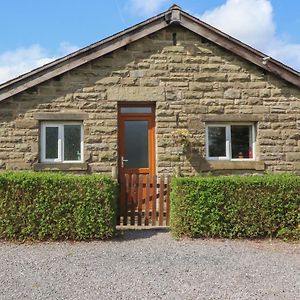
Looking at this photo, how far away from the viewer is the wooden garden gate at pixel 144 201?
8375mm

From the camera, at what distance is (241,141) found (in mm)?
10688

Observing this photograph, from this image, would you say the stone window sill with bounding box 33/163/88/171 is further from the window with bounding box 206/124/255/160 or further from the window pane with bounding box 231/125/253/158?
the window pane with bounding box 231/125/253/158

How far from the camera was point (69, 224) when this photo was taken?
23.9 feet

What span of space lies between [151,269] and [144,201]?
2.83m

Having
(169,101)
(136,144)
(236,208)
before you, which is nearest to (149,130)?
(136,144)

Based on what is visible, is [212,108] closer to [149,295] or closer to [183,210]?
[183,210]

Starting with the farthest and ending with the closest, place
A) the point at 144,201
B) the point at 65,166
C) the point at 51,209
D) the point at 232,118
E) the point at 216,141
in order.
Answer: the point at 216,141 → the point at 232,118 → the point at 65,166 → the point at 144,201 → the point at 51,209

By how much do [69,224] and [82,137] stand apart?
3.36m

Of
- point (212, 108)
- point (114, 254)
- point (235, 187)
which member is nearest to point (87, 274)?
point (114, 254)

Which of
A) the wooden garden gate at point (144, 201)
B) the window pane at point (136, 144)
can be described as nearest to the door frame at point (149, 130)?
the window pane at point (136, 144)

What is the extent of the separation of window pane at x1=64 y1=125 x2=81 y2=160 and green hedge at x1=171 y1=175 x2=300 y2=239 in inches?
137

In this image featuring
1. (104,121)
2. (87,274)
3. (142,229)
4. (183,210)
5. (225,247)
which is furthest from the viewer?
(104,121)

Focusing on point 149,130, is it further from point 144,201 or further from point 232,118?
point 144,201

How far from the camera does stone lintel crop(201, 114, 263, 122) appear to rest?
1036 centimetres
